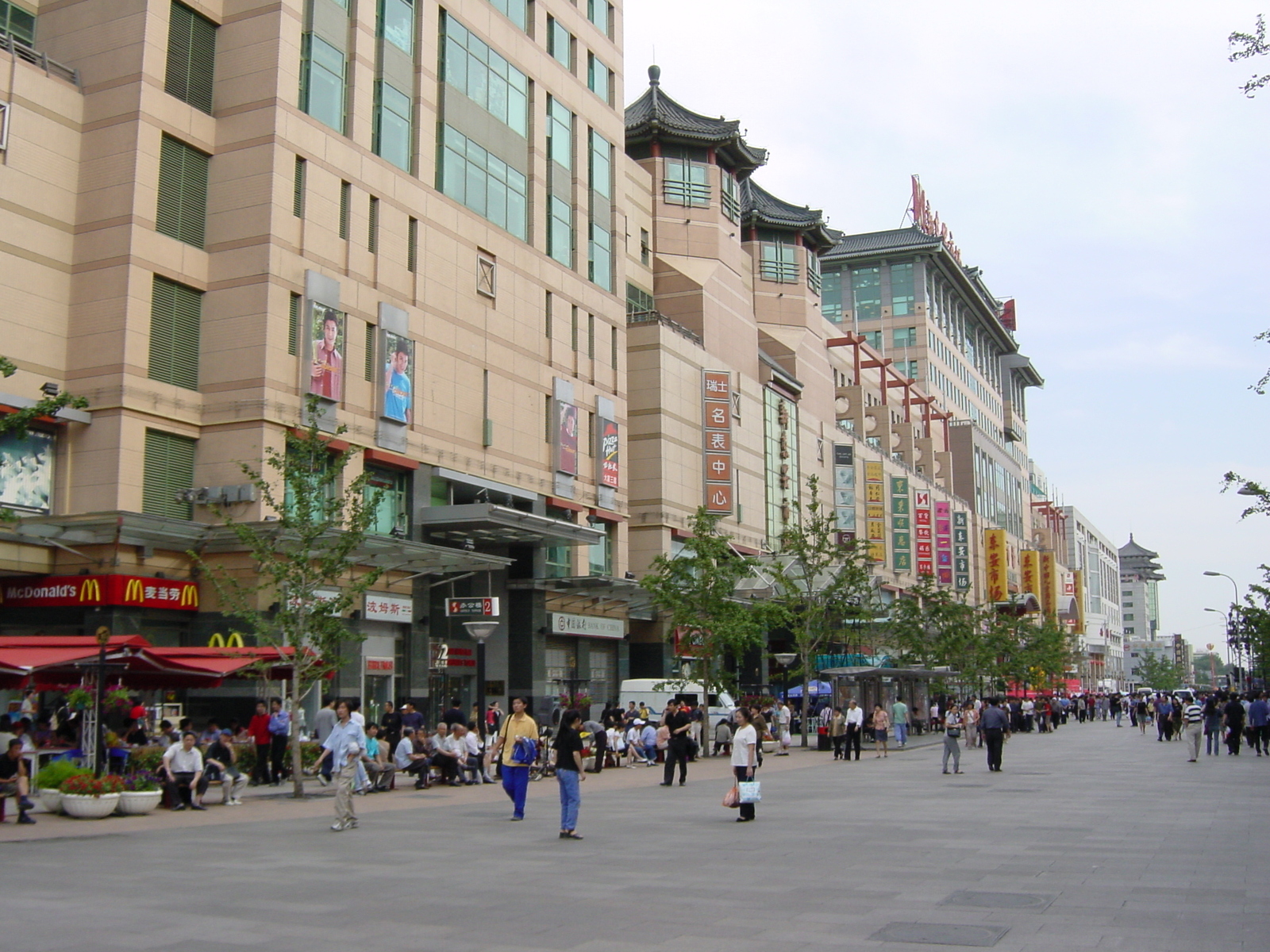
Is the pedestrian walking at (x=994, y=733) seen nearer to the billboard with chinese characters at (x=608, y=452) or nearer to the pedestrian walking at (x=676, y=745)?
the pedestrian walking at (x=676, y=745)

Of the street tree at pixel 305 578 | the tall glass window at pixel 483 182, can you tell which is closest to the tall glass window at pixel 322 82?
the tall glass window at pixel 483 182

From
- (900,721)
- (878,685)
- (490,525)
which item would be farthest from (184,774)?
(878,685)

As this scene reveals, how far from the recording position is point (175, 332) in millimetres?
32125

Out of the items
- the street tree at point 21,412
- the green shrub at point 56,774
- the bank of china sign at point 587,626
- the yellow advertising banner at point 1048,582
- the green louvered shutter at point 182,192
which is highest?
the green louvered shutter at point 182,192

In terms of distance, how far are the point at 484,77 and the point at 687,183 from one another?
20068 millimetres

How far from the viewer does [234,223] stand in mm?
32875

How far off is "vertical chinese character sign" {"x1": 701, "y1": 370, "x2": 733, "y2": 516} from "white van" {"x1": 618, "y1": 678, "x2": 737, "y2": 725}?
11589mm

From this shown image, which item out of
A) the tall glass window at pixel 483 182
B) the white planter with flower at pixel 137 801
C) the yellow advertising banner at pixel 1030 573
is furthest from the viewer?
the yellow advertising banner at pixel 1030 573

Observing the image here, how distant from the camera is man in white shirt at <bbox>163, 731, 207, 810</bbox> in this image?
20.6m

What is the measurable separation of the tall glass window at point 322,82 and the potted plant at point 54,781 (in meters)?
20.8

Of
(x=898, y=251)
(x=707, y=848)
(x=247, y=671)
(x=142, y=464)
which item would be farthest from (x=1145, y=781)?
(x=898, y=251)

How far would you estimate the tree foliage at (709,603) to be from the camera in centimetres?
3809

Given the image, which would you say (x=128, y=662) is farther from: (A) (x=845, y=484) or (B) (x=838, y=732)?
(A) (x=845, y=484)

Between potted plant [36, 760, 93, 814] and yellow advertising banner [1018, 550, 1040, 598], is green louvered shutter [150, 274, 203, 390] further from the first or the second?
yellow advertising banner [1018, 550, 1040, 598]
